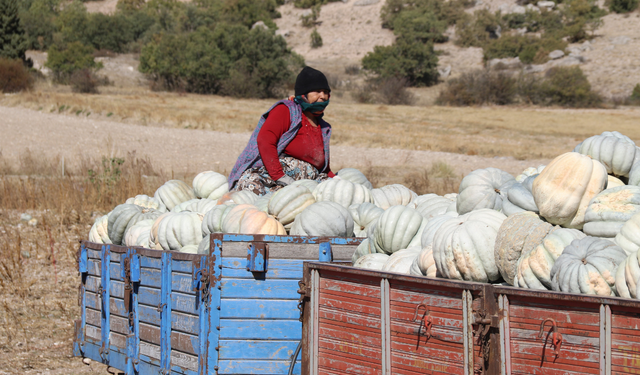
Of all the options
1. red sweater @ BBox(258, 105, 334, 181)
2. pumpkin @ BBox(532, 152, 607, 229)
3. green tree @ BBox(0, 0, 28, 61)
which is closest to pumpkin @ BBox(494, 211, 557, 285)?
pumpkin @ BBox(532, 152, 607, 229)

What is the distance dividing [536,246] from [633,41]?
5843 centimetres

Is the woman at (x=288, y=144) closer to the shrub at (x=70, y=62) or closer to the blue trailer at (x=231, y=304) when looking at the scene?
the blue trailer at (x=231, y=304)

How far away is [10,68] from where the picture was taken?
35062 mm

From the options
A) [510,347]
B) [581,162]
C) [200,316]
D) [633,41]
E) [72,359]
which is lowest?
[72,359]

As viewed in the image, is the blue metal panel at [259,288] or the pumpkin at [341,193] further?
the pumpkin at [341,193]

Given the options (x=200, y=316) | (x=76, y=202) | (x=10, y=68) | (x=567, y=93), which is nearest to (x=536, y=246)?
(x=200, y=316)

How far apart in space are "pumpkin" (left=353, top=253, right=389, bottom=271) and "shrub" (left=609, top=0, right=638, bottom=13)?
6998 cm

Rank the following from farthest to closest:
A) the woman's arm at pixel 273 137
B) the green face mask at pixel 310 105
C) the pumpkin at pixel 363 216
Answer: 1. the green face mask at pixel 310 105
2. the woman's arm at pixel 273 137
3. the pumpkin at pixel 363 216

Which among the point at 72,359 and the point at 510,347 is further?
the point at 72,359

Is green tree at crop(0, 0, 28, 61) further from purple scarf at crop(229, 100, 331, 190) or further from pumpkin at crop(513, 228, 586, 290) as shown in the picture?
pumpkin at crop(513, 228, 586, 290)

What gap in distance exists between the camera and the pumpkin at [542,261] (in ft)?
11.9

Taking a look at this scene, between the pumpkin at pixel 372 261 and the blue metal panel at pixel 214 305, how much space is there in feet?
3.02

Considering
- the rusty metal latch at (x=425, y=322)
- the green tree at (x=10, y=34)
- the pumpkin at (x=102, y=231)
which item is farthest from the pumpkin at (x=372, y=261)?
the green tree at (x=10, y=34)

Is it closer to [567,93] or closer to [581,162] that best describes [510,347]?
[581,162]
